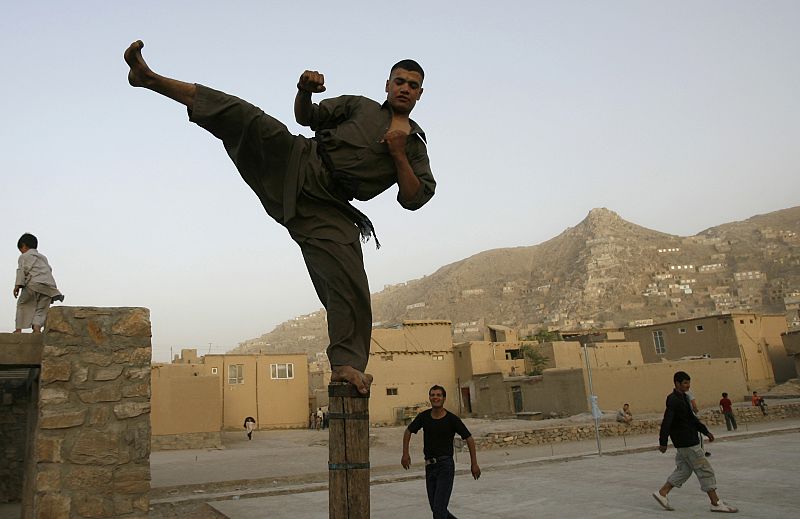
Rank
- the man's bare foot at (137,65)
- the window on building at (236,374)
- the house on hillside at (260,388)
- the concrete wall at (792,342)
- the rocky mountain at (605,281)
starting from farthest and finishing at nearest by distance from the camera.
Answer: the rocky mountain at (605,281), the concrete wall at (792,342), the window on building at (236,374), the house on hillside at (260,388), the man's bare foot at (137,65)

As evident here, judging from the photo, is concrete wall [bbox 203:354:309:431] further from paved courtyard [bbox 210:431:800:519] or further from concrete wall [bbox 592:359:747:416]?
paved courtyard [bbox 210:431:800:519]

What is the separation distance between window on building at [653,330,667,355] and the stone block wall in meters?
44.2

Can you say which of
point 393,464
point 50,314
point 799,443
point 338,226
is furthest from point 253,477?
point 338,226

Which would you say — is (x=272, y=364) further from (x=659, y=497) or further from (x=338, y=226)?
(x=338, y=226)

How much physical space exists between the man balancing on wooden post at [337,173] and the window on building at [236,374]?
117 feet

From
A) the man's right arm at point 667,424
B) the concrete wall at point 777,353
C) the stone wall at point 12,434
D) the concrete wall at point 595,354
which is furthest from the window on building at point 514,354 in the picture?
the stone wall at point 12,434

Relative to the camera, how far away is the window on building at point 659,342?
4359 cm

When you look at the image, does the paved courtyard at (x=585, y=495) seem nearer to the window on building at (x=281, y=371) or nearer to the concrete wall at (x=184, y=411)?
the concrete wall at (x=184, y=411)

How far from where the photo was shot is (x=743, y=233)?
145250 millimetres

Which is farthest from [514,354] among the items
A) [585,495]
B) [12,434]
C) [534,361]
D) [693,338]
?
[12,434]

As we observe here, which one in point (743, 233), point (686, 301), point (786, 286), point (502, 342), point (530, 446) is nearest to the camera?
point (530, 446)

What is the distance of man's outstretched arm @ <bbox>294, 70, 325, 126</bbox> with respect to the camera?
2.53 m

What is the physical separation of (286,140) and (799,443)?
13.3 meters

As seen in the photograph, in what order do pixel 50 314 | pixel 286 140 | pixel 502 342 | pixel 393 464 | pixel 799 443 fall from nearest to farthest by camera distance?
pixel 286 140
pixel 50 314
pixel 799 443
pixel 393 464
pixel 502 342
